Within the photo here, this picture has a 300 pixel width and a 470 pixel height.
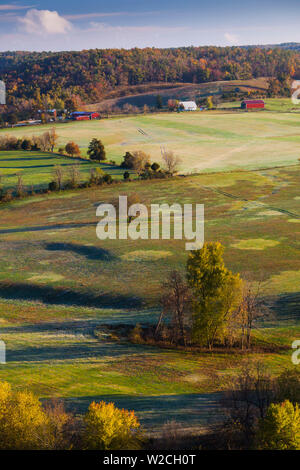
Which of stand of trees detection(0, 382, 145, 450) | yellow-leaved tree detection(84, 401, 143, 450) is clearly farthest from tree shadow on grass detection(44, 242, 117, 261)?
yellow-leaved tree detection(84, 401, 143, 450)

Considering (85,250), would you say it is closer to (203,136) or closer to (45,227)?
(45,227)

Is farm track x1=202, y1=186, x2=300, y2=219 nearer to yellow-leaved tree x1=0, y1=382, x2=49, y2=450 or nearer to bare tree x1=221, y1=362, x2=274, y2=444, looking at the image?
bare tree x1=221, y1=362, x2=274, y2=444

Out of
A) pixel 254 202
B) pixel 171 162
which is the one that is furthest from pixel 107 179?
pixel 254 202

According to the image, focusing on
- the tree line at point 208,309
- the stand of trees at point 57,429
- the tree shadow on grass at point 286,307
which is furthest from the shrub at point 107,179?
the stand of trees at point 57,429

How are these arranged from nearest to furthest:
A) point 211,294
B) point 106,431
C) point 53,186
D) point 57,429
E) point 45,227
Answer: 1. point 106,431
2. point 57,429
3. point 211,294
4. point 45,227
5. point 53,186

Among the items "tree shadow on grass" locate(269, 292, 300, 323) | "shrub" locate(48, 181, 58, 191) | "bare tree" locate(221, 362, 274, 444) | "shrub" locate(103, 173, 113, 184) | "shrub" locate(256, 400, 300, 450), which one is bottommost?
"tree shadow on grass" locate(269, 292, 300, 323)

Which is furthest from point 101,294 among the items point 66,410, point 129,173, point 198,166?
point 198,166

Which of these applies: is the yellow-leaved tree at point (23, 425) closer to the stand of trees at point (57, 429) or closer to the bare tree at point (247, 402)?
the stand of trees at point (57, 429)
